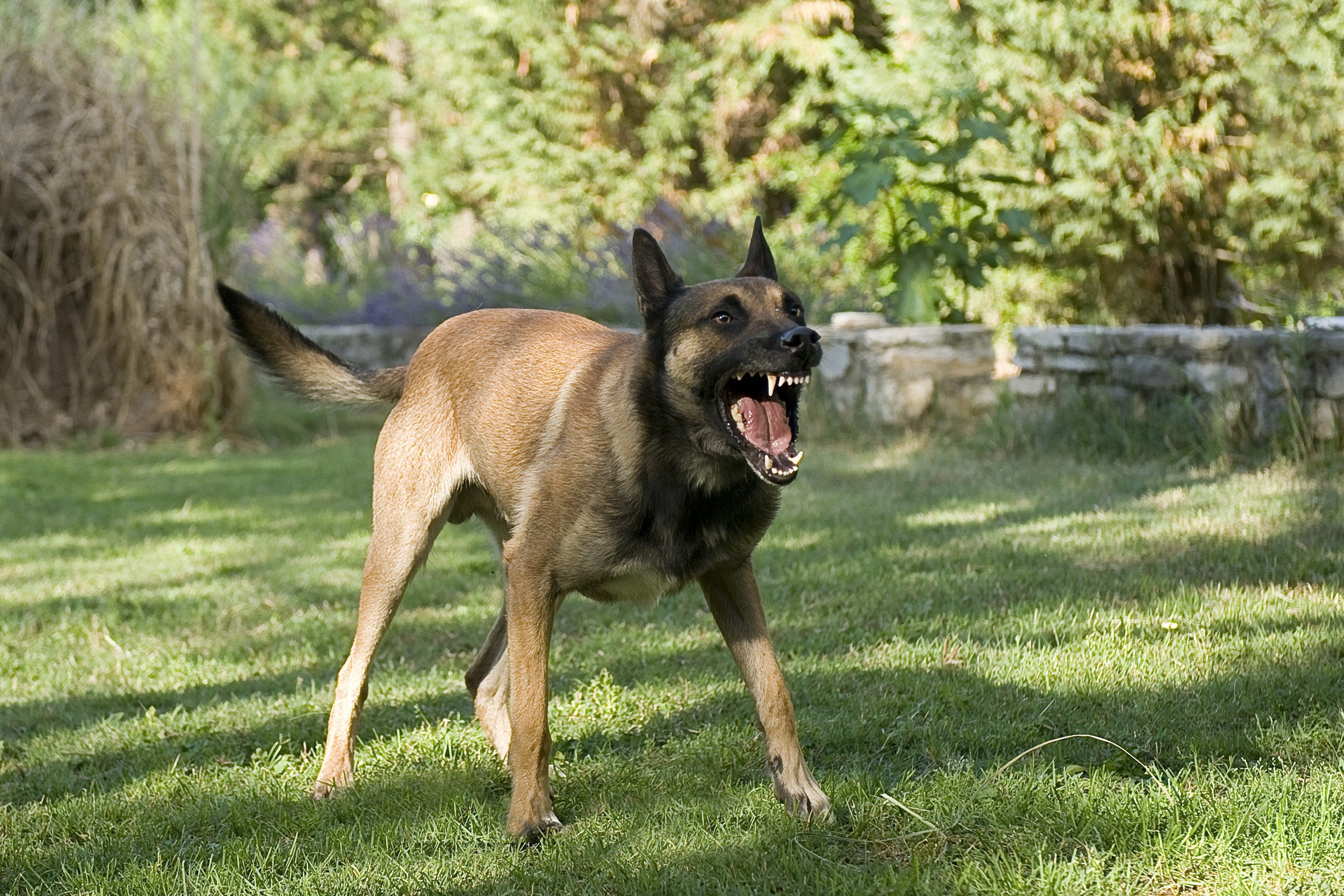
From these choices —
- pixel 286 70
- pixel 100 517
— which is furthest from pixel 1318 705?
pixel 286 70

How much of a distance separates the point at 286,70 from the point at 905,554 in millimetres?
22267

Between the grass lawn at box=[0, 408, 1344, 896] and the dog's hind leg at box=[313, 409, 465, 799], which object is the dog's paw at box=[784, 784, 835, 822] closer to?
the grass lawn at box=[0, 408, 1344, 896]

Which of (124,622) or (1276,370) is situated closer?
(124,622)

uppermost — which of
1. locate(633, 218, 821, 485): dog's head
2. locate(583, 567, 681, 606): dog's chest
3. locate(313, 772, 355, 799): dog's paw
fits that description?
locate(633, 218, 821, 485): dog's head

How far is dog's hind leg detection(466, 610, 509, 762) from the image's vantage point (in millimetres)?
4113

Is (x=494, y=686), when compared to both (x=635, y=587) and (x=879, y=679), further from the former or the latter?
(x=879, y=679)

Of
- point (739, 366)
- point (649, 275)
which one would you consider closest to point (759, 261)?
point (649, 275)

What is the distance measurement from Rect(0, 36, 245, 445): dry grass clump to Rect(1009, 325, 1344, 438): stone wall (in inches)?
284

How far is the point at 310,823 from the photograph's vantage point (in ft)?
11.5

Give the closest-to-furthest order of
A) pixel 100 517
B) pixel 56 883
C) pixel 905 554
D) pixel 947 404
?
1. pixel 56 883
2. pixel 905 554
3. pixel 100 517
4. pixel 947 404

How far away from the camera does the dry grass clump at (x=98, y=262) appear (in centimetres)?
1158

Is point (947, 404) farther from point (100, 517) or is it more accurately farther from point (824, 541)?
point (100, 517)

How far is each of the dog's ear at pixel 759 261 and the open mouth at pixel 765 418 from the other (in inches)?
21.6

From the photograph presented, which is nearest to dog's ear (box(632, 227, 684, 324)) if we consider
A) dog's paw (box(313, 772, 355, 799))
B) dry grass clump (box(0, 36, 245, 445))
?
dog's paw (box(313, 772, 355, 799))
